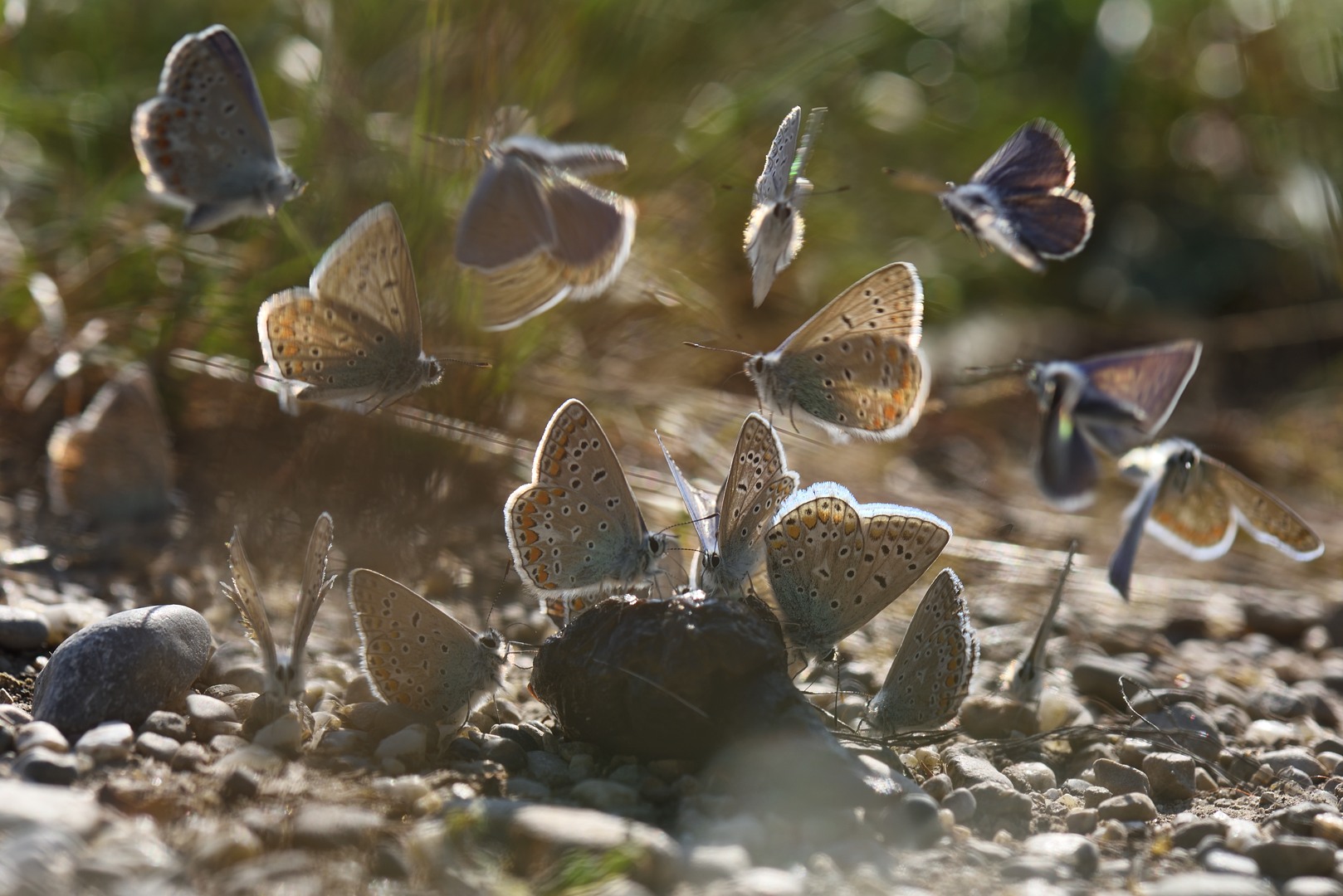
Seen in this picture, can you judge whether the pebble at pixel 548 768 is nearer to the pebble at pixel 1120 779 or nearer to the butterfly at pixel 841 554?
the butterfly at pixel 841 554

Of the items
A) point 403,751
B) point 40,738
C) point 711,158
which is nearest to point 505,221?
point 403,751

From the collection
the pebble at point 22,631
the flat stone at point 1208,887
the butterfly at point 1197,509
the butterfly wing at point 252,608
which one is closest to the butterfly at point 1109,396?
the butterfly at point 1197,509

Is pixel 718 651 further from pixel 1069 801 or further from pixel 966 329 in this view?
pixel 966 329

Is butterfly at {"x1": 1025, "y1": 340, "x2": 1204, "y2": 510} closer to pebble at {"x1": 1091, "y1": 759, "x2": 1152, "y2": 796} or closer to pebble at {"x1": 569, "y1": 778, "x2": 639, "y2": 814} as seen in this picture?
pebble at {"x1": 1091, "y1": 759, "x2": 1152, "y2": 796}

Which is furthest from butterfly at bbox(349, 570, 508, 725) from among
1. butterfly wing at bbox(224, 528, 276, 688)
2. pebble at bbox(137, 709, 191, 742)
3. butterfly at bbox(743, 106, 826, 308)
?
butterfly at bbox(743, 106, 826, 308)

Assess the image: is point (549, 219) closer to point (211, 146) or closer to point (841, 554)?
point (841, 554)

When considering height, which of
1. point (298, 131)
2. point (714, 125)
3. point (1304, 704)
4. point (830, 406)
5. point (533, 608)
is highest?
point (714, 125)

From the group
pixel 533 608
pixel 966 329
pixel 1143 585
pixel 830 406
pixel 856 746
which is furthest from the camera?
pixel 966 329

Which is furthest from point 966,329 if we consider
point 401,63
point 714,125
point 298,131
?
point 298,131
